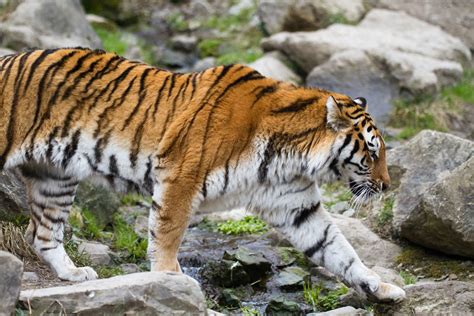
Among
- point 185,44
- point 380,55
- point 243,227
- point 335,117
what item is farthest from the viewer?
point 185,44

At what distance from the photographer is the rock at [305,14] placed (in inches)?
589

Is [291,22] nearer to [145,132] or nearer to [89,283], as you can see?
[145,132]

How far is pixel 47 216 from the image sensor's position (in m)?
6.97

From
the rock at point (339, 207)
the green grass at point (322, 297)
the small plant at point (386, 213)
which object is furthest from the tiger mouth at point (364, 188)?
the rock at point (339, 207)

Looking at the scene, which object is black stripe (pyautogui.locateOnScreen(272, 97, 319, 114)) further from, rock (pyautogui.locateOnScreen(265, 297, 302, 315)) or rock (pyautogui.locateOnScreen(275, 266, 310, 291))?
rock (pyautogui.locateOnScreen(275, 266, 310, 291))

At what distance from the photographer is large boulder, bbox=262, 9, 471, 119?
12.5m

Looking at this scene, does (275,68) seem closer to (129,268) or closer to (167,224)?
(129,268)

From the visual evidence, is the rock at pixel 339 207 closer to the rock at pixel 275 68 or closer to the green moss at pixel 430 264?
the green moss at pixel 430 264

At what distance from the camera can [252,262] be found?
7746mm

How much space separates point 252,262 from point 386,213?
4.80ft

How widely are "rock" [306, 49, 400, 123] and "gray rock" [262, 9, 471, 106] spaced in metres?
0.01

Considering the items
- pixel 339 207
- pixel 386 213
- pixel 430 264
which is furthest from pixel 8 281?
pixel 339 207

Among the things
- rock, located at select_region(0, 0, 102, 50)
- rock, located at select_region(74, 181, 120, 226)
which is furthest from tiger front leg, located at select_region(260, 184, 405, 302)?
rock, located at select_region(0, 0, 102, 50)

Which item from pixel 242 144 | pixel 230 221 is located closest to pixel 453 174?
pixel 242 144
